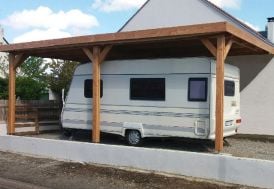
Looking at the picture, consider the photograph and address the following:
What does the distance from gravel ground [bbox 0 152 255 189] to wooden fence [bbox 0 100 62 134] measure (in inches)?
199

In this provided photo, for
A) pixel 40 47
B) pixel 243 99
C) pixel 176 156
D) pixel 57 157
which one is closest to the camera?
pixel 176 156

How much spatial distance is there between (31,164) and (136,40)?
452 centimetres

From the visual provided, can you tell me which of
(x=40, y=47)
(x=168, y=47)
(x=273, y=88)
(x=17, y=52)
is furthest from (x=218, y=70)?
(x=17, y=52)

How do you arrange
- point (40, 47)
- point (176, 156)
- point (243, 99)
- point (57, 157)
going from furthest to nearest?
point (243, 99) < point (40, 47) < point (57, 157) < point (176, 156)

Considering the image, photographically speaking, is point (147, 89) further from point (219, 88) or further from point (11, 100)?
point (11, 100)

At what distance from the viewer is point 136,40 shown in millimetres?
12414

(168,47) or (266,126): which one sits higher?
(168,47)

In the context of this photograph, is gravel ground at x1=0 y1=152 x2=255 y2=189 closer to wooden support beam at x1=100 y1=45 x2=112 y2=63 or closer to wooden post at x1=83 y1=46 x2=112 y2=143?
wooden post at x1=83 y1=46 x2=112 y2=143

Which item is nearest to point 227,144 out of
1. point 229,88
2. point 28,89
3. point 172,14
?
point 229,88

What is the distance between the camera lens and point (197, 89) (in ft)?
40.4

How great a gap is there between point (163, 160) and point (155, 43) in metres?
4.03

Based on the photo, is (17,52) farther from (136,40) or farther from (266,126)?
(266,126)

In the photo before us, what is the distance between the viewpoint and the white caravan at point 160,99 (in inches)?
481

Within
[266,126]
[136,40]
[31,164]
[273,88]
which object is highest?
[136,40]
